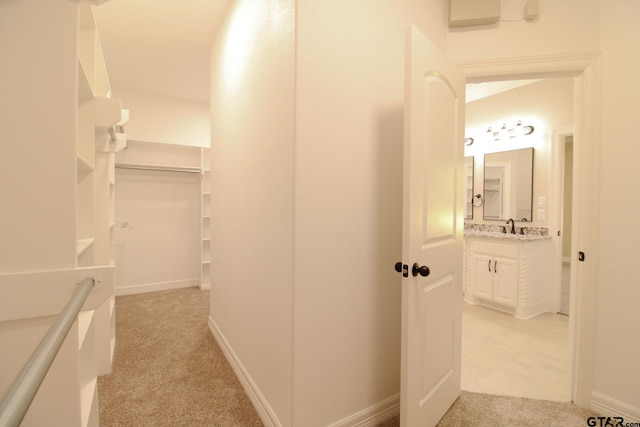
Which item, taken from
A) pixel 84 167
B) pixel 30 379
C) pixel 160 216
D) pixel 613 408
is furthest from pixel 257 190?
pixel 160 216

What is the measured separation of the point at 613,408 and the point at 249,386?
212 cm

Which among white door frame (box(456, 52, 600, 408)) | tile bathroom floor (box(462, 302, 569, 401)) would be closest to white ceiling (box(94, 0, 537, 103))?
white door frame (box(456, 52, 600, 408))

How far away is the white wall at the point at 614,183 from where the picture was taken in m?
1.64

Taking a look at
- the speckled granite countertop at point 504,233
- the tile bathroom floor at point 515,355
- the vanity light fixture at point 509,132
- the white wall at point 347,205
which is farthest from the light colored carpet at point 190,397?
the vanity light fixture at point 509,132

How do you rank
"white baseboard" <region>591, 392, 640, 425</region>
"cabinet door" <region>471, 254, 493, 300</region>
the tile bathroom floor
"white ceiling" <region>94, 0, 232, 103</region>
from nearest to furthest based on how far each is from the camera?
"white baseboard" <region>591, 392, 640, 425</region>, the tile bathroom floor, "white ceiling" <region>94, 0, 232, 103</region>, "cabinet door" <region>471, 254, 493, 300</region>

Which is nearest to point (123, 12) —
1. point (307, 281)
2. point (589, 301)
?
point (307, 281)

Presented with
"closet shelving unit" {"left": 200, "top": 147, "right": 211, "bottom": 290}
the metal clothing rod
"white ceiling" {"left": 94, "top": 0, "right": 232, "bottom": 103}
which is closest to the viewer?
the metal clothing rod

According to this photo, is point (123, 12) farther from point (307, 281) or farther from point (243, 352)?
point (243, 352)

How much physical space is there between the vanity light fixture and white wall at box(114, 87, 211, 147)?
400 cm

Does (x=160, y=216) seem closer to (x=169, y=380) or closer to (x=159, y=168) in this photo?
(x=159, y=168)

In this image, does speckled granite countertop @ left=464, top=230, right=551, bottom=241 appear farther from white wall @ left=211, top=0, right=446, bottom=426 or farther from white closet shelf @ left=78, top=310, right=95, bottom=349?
white closet shelf @ left=78, top=310, right=95, bottom=349

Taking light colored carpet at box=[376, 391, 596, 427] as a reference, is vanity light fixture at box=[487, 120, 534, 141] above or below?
above

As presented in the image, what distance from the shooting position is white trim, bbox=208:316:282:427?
5.10 ft

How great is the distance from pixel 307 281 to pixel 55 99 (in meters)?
1.12
